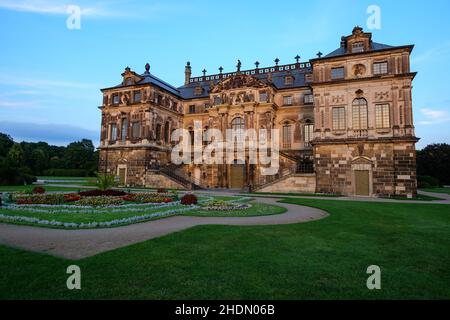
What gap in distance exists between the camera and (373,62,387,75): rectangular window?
29.0 meters

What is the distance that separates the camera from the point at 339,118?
30.5 metres

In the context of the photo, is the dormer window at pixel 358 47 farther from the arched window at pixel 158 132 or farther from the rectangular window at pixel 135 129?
the rectangular window at pixel 135 129

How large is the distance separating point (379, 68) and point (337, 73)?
14.1 feet

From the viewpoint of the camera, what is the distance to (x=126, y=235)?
9164 millimetres

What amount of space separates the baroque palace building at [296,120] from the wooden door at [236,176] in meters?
0.15

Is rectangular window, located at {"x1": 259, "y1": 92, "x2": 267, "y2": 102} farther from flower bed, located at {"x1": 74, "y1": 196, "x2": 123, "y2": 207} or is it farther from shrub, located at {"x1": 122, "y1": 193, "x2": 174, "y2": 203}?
flower bed, located at {"x1": 74, "y1": 196, "x2": 123, "y2": 207}

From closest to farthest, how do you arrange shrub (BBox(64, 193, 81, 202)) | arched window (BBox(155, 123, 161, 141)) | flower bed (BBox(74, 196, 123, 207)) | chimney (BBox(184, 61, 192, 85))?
flower bed (BBox(74, 196, 123, 207)) < shrub (BBox(64, 193, 81, 202)) < arched window (BBox(155, 123, 161, 141)) < chimney (BBox(184, 61, 192, 85))

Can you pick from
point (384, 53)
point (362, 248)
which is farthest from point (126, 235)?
point (384, 53)

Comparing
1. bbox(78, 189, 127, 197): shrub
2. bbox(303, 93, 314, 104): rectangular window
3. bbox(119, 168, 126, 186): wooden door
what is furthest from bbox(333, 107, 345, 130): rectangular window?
bbox(119, 168, 126, 186): wooden door

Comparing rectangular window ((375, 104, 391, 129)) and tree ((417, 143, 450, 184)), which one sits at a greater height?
rectangular window ((375, 104, 391, 129))

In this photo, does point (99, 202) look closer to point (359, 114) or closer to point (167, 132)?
point (359, 114)

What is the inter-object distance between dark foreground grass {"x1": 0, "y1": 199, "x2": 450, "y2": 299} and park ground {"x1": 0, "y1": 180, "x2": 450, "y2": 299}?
2 centimetres

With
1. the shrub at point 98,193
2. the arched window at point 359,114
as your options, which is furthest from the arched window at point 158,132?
the arched window at point 359,114

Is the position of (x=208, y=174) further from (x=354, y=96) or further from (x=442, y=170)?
(x=442, y=170)
